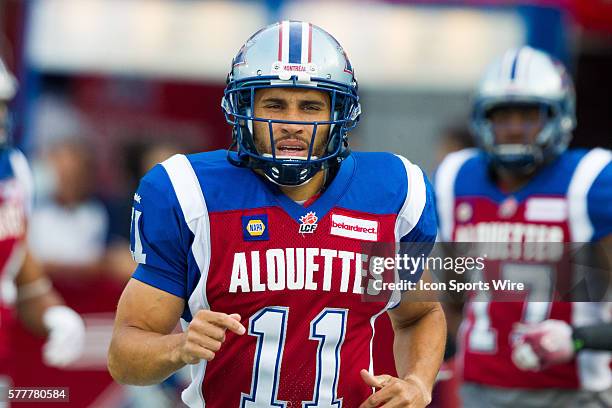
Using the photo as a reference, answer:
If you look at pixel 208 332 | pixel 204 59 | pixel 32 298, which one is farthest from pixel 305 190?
pixel 204 59

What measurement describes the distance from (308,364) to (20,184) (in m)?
2.74

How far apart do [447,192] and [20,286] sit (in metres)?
2.03

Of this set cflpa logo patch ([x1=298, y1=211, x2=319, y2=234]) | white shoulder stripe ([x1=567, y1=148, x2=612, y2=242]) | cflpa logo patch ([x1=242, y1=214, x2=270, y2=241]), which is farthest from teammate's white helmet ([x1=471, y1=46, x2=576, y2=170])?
Answer: cflpa logo patch ([x1=242, y1=214, x2=270, y2=241])

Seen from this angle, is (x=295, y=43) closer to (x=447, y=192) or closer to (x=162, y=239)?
(x=162, y=239)

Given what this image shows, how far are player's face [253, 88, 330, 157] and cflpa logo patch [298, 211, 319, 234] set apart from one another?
7.1 inches

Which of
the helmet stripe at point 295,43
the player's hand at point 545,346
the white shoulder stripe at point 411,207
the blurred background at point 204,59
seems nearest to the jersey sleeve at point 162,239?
the helmet stripe at point 295,43

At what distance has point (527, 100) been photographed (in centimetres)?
542

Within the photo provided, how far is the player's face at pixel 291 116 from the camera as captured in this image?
3596 mm

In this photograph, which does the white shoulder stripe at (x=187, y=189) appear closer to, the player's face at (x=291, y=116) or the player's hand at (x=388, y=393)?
the player's face at (x=291, y=116)

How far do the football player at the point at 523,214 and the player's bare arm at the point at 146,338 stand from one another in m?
1.97

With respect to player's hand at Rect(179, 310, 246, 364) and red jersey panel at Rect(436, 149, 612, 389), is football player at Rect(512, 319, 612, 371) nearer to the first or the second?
red jersey panel at Rect(436, 149, 612, 389)

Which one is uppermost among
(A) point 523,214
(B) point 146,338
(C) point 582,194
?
(C) point 582,194

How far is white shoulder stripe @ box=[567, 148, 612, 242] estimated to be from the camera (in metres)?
4.97

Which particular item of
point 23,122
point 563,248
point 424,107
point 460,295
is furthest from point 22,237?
point 424,107
